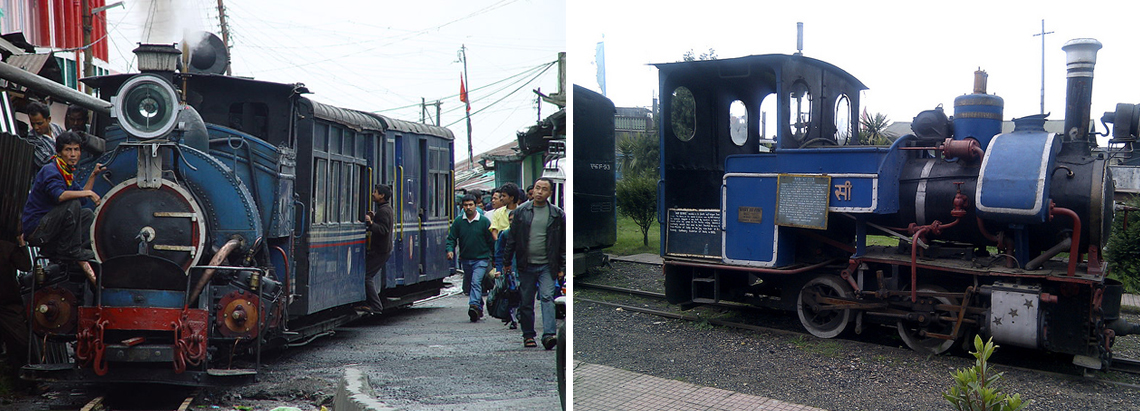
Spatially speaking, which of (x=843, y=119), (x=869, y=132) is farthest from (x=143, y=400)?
(x=869, y=132)

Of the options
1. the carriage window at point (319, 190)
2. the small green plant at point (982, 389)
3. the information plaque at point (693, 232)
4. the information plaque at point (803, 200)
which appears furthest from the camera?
the information plaque at point (693, 232)

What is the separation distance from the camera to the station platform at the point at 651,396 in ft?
15.2

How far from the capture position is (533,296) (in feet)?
12.4

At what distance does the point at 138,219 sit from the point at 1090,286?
5477 millimetres

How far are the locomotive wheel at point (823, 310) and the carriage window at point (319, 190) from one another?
13.1ft

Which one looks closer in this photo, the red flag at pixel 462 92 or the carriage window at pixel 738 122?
the red flag at pixel 462 92

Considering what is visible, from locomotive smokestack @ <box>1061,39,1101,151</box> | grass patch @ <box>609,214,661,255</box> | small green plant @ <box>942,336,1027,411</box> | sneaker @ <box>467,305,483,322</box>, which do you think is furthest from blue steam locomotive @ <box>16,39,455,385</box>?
grass patch @ <box>609,214,661,255</box>

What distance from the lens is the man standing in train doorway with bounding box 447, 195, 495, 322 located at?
516cm

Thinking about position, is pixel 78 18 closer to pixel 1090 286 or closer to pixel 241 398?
pixel 241 398

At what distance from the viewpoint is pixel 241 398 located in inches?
125

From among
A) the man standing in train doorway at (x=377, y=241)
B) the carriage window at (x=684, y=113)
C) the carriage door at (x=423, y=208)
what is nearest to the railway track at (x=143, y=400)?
the man standing in train doorway at (x=377, y=241)

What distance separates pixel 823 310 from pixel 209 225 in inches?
186

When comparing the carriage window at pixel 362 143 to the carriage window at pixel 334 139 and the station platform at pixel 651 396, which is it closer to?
the carriage window at pixel 334 139

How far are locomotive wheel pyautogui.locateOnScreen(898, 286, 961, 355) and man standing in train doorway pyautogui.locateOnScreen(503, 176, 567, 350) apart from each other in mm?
3229
